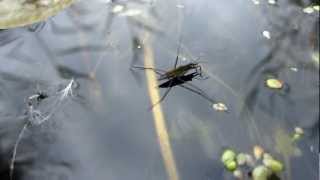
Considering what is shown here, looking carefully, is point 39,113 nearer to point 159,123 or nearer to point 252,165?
point 159,123

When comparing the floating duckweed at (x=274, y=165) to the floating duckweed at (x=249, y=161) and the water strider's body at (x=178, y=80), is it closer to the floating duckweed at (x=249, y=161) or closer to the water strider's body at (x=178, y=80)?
the floating duckweed at (x=249, y=161)

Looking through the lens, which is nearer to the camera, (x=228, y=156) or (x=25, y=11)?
(x=228, y=156)

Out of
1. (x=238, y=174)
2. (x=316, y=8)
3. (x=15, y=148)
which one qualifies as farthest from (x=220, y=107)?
(x=316, y=8)

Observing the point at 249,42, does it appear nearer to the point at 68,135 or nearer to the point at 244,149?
the point at 244,149

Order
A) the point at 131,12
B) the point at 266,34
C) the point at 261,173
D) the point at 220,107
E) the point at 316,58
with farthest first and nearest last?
the point at 131,12 → the point at 266,34 → the point at 316,58 → the point at 220,107 → the point at 261,173

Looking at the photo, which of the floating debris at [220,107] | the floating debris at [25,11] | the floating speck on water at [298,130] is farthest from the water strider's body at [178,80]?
the floating debris at [25,11]

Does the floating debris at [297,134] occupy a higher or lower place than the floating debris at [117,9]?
lower

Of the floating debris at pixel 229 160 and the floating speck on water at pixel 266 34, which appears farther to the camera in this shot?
the floating speck on water at pixel 266 34
